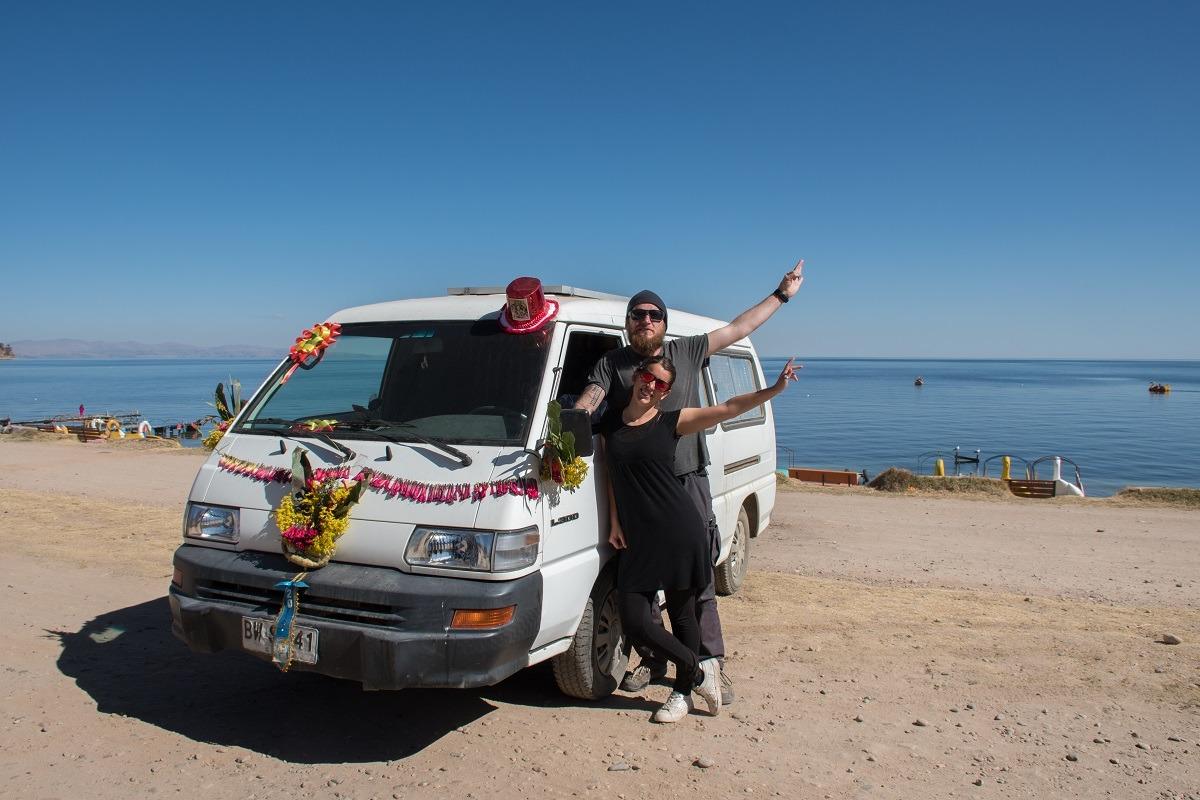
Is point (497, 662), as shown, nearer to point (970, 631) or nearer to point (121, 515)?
point (970, 631)

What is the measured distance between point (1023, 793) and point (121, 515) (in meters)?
11.5

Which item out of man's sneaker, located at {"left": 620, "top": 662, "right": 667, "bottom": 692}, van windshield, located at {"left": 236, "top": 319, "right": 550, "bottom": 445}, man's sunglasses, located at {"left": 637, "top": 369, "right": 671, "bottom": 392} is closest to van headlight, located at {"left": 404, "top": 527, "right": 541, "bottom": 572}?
van windshield, located at {"left": 236, "top": 319, "right": 550, "bottom": 445}

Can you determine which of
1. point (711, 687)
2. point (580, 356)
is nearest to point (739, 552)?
point (711, 687)

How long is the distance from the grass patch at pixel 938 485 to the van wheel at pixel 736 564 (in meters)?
10.4

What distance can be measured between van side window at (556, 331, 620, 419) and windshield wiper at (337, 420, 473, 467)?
988 mm

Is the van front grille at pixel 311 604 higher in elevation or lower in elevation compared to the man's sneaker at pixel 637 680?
higher

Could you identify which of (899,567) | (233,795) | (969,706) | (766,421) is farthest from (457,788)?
(899,567)

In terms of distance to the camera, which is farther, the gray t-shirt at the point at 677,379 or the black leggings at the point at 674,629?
the gray t-shirt at the point at 677,379

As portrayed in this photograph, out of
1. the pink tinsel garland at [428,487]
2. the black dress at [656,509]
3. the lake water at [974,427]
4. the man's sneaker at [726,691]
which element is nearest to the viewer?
the pink tinsel garland at [428,487]

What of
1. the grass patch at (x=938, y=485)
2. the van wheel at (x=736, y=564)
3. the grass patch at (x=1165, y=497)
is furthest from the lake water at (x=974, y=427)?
the van wheel at (x=736, y=564)

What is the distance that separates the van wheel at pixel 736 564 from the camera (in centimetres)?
717

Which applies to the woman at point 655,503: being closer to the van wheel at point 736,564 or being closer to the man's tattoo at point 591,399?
the man's tattoo at point 591,399

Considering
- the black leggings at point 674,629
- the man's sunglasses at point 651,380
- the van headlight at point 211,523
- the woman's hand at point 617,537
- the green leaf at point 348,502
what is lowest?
the black leggings at point 674,629

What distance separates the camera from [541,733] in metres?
4.45
